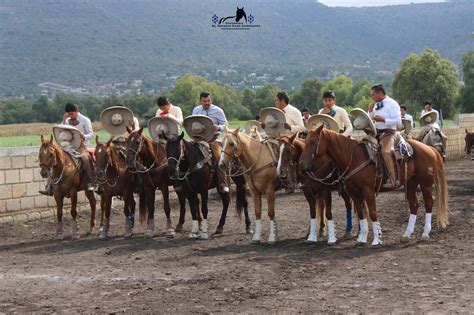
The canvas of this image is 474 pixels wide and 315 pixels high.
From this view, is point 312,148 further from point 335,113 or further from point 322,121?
point 335,113

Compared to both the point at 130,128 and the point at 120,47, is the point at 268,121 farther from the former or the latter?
the point at 120,47

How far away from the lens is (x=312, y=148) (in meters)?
12.0

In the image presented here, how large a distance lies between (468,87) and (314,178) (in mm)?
51064

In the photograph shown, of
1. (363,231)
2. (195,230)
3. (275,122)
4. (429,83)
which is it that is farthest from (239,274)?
(429,83)

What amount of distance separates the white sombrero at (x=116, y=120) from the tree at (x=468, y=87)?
159 feet

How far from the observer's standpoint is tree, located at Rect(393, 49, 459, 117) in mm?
65000

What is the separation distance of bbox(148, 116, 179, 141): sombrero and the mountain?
352 feet

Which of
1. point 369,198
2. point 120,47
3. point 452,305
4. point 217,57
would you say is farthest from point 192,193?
point 217,57

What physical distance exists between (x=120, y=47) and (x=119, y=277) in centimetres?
13781

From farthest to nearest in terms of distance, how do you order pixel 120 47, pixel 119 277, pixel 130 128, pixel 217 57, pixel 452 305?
pixel 217 57
pixel 120 47
pixel 130 128
pixel 119 277
pixel 452 305

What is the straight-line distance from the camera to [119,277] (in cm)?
1055

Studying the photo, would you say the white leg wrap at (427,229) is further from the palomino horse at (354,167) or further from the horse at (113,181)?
the horse at (113,181)

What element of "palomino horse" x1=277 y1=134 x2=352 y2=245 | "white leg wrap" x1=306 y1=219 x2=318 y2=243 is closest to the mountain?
"palomino horse" x1=277 y1=134 x2=352 y2=245

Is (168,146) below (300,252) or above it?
above
